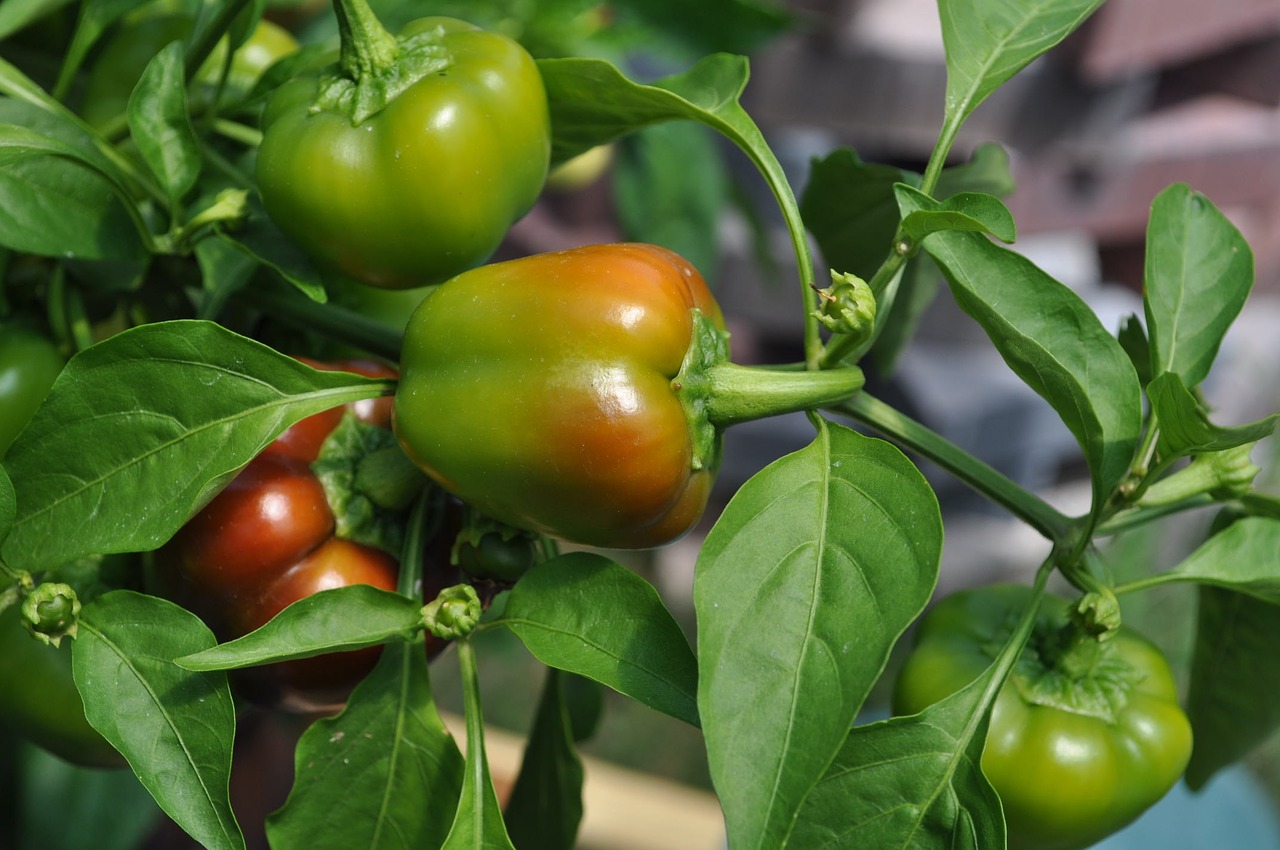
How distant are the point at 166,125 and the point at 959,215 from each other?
0.30 m

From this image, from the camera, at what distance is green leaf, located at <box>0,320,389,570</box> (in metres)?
0.41

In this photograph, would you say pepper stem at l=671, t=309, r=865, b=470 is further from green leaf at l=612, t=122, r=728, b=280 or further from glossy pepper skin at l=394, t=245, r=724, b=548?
green leaf at l=612, t=122, r=728, b=280

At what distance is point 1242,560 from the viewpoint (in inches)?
18.2

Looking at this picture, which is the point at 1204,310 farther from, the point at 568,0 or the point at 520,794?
the point at 568,0

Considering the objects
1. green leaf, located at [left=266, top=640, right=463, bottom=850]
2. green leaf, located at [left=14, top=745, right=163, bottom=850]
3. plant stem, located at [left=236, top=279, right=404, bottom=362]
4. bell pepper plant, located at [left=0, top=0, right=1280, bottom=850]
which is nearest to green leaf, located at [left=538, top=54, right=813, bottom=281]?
bell pepper plant, located at [left=0, top=0, right=1280, bottom=850]

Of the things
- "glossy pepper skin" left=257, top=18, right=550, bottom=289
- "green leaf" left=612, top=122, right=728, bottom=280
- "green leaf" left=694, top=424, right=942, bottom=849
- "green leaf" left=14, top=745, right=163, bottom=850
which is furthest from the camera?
"green leaf" left=612, top=122, right=728, bottom=280

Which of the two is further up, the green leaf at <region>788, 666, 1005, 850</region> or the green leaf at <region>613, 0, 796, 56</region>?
the green leaf at <region>613, 0, 796, 56</region>

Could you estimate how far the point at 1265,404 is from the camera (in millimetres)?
2707

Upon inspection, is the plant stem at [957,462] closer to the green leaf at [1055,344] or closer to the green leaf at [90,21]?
the green leaf at [1055,344]

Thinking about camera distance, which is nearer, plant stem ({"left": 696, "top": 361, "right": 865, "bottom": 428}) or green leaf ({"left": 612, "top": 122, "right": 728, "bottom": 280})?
plant stem ({"left": 696, "top": 361, "right": 865, "bottom": 428})

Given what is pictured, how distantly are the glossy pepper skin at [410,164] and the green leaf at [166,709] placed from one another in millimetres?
149

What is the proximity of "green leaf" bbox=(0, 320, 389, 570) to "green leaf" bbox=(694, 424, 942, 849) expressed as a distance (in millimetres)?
168

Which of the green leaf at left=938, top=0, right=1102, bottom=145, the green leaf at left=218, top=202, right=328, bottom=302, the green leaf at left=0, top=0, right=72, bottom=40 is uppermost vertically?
the green leaf at left=938, top=0, right=1102, bottom=145

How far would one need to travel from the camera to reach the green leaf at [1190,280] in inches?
18.7
